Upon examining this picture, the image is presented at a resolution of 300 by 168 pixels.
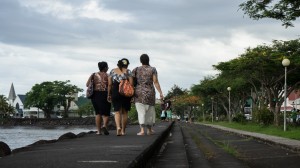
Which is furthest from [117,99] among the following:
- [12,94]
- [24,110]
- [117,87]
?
[12,94]

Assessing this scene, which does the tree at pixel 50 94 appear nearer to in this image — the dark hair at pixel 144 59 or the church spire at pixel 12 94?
the church spire at pixel 12 94

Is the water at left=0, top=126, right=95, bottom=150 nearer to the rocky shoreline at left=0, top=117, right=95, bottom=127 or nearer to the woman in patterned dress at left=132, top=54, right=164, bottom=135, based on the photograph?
the woman in patterned dress at left=132, top=54, right=164, bottom=135

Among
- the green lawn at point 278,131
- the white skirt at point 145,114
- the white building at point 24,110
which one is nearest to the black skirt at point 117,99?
the white skirt at point 145,114

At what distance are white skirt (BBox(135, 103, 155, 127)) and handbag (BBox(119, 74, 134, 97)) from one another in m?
0.35

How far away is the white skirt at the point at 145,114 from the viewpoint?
11.3 meters

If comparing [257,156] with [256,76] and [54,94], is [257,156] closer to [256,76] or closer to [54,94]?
[256,76]

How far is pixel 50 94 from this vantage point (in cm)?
12125

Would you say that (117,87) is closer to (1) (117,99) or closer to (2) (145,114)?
(1) (117,99)

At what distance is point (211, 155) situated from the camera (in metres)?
9.88

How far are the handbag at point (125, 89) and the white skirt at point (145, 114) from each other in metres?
0.35

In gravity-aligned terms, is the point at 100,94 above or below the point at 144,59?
below

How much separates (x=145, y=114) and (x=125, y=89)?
78 centimetres

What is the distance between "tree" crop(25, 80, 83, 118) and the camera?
400 ft

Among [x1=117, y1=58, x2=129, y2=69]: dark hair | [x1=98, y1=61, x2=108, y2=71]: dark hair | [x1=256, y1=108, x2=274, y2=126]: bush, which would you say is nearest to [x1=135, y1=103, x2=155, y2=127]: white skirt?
[x1=117, y1=58, x2=129, y2=69]: dark hair
